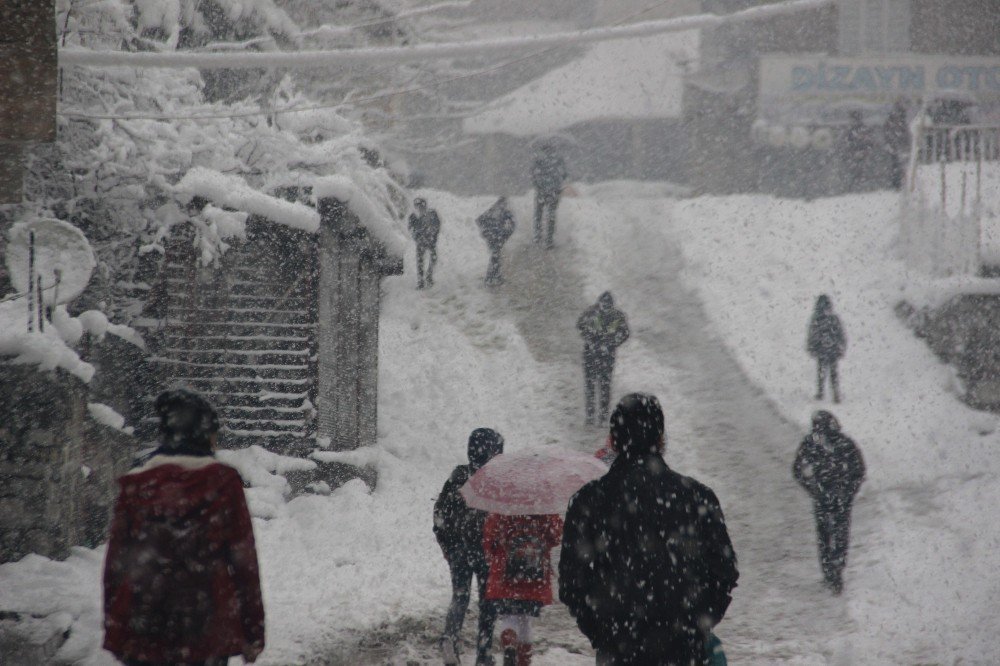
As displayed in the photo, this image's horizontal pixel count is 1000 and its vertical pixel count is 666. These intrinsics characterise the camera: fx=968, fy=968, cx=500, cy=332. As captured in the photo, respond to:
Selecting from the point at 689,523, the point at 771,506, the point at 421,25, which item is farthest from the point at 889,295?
the point at 689,523

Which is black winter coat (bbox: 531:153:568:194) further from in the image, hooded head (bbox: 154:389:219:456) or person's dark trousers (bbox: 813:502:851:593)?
hooded head (bbox: 154:389:219:456)

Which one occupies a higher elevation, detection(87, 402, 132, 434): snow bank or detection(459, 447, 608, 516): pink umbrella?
detection(459, 447, 608, 516): pink umbrella

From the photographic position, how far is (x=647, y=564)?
12.0ft

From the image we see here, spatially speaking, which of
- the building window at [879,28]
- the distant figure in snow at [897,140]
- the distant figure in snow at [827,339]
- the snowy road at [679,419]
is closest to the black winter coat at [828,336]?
the distant figure in snow at [827,339]

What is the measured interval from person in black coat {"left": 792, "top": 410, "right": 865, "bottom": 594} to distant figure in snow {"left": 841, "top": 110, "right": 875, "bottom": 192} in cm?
1930

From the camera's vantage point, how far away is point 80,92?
449 inches

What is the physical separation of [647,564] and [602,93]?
31818 millimetres

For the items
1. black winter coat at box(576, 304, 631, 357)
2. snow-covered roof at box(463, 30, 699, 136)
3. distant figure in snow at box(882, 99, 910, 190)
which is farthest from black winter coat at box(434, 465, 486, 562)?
snow-covered roof at box(463, 30, 699, 136)

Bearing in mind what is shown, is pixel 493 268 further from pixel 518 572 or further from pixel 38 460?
pixel 518 572

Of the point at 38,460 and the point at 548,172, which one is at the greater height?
the point at 548,172

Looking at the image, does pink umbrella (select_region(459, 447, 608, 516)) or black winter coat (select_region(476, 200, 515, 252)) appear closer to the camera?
pink umbrella (select_region(459, 447, 608, 516))

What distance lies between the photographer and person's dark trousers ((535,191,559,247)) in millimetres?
23078

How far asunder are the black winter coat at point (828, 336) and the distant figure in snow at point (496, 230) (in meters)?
7.88

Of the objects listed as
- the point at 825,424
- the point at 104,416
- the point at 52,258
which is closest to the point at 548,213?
the point at 104,416
